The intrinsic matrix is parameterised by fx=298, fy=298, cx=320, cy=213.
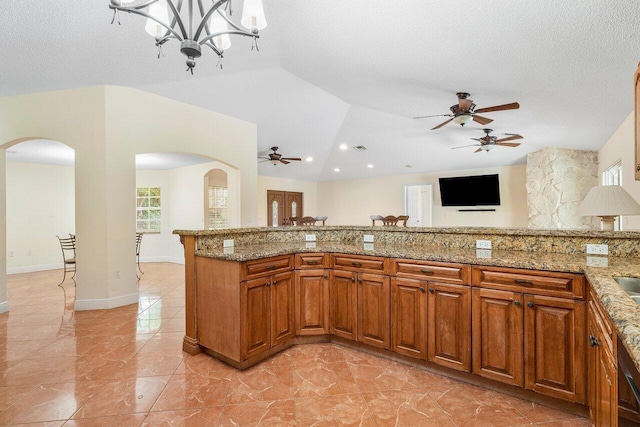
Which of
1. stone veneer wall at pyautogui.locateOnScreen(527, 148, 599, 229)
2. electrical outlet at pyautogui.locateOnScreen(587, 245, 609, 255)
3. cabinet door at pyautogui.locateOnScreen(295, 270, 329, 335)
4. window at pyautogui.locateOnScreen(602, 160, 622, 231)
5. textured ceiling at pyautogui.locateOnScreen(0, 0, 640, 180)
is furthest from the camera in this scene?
stone veneer wall at pyautogui.locateOnScreen(527, 148, 599, 229)

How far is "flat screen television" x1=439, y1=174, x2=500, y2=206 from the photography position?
24.7 feet

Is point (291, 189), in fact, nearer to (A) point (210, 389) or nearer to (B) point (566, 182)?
(B) point (566, 182)

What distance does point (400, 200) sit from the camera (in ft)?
29.5

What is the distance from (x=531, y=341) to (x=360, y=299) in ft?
3.90

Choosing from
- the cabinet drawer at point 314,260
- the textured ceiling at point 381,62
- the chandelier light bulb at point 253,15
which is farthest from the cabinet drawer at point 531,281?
the chandelier light bulb at point 253,15

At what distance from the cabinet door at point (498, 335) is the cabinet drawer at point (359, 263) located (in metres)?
0.70

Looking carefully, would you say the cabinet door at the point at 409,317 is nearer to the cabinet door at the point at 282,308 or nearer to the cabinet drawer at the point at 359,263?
the cabinet drawer at the point at 359,263

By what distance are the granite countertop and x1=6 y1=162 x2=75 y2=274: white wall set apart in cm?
634

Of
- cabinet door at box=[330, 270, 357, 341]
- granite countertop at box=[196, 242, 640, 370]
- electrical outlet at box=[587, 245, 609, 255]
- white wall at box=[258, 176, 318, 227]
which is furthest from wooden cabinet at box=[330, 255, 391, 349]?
white wall at box=[258, 176, 318, 227]

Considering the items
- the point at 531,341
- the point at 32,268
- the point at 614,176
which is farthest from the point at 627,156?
the point at 32,268

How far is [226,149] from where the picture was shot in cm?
496

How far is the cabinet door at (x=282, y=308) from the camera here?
8.20 feet

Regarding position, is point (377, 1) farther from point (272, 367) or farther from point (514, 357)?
point (272, 367)

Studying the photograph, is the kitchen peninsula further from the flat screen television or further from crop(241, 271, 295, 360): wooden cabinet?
the flat screen television
